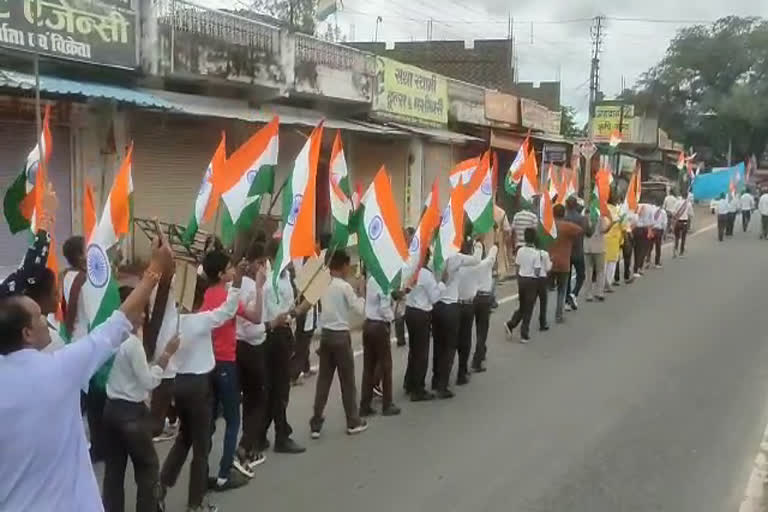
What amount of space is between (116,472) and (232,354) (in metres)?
1.20

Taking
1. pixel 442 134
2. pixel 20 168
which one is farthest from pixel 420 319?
pixel 442 134

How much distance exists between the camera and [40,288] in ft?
12.8

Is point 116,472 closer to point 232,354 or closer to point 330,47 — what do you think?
point 232,354

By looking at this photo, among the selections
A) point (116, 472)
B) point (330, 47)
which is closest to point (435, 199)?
point (116, 472)

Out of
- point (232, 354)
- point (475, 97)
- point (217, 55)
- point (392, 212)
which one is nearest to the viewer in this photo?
point (232, 354)

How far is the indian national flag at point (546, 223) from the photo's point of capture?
1202 centimetres

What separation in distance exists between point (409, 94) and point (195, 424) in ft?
51.8

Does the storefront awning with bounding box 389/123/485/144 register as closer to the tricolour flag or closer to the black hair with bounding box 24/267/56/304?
the tricolour flag

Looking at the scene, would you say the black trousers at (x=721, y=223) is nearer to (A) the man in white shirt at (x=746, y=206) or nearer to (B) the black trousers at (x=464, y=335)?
(A) the man in white shirt at (x=746, y=206)

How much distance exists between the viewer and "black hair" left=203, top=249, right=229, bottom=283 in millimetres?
5578

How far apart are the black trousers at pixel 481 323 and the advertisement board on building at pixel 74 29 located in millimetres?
5187

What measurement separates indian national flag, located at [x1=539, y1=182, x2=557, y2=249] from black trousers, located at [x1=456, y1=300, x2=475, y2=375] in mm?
3065

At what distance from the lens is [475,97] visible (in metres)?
24.4

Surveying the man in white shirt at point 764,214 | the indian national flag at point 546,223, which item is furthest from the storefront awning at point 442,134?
the man in white shirt at point 764,214
